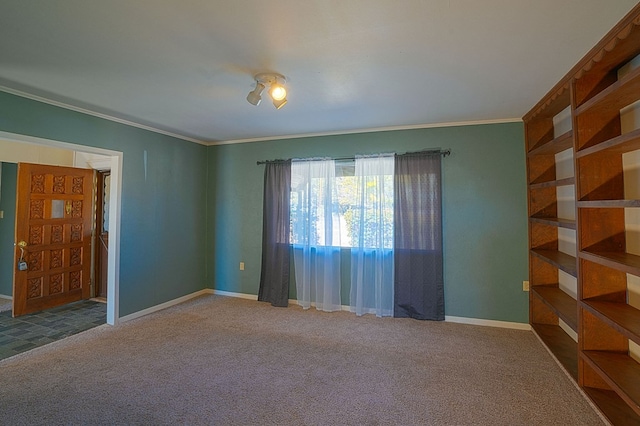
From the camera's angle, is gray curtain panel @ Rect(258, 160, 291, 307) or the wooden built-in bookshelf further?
gray curtain panel @ Rect(258, 160, 291, 307)

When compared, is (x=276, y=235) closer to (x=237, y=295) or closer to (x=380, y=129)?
(x=237, y=295)

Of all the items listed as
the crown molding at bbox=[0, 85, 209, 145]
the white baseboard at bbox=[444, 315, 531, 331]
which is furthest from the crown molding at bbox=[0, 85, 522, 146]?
the white baseboard at bbox=[444, 315, 531, 331]

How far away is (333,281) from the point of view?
3.91 meters

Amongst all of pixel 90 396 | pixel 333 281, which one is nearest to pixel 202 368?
pixel 90 396

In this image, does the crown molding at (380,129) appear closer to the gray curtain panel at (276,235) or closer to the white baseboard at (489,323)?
the gray curtain panel at (276,235)

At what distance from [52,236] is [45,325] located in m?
1.27

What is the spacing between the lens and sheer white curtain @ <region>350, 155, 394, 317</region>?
366 cm

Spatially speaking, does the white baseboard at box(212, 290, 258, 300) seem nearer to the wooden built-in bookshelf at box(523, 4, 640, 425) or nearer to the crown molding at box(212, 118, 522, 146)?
the crown molding at box(212, 118, 522, 146)

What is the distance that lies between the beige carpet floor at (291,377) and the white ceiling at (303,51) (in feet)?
7.86

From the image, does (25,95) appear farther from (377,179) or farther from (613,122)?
(613,122)

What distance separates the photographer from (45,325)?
3.37m

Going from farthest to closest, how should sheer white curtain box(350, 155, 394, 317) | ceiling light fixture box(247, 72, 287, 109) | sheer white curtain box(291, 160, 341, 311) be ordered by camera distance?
sheer white curtain box(291, 160, 341, 311) → sheer white curtain box(350, 155, 394, 317) → ceiling light fixture box(247, 72, 287, 109)

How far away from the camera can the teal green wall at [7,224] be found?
434 cm

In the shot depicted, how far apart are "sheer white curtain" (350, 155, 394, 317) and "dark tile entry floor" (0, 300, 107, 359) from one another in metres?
3.17
